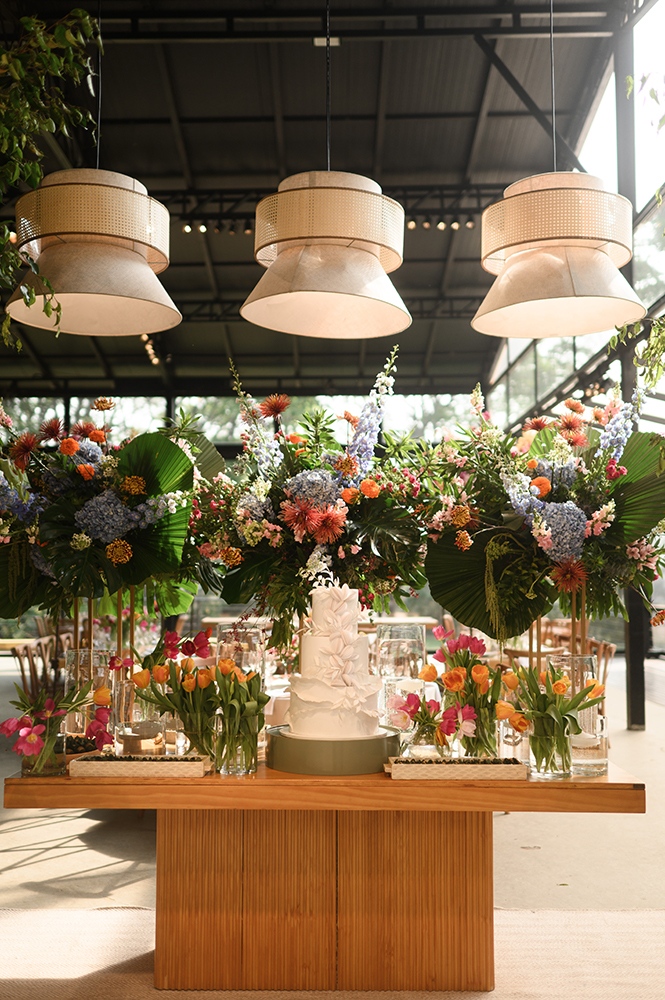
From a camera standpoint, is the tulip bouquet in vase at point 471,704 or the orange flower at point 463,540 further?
the orange flower at point 463,540

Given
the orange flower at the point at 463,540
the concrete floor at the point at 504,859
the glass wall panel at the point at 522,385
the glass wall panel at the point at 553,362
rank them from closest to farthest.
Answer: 1. the orange flower at the point at 463,540
2. the concrete floor at the point at 504,859
3. the glass wall panel at the point at 553,362
4. the glass wall panel at the point at 522,385

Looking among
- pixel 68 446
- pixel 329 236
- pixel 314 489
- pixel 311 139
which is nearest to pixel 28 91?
pixel 329 236

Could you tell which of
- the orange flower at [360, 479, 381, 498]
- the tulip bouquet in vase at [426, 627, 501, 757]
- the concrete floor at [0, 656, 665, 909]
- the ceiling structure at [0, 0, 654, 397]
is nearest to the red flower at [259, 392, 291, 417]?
the orange flower at [360, 479, 381, 498]

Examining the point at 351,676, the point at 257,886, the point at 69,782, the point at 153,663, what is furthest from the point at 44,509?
the point at 257,886

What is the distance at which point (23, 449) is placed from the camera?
226 cm

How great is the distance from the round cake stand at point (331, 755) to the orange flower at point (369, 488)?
0.60 metres

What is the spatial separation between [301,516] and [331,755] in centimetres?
59

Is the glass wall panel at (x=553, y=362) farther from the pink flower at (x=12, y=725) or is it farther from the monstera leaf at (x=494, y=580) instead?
the pink flower at (x=12, y=725)

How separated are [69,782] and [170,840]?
48 centimetres

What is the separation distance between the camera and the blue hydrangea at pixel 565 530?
2.11m

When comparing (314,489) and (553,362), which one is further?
(553,362)

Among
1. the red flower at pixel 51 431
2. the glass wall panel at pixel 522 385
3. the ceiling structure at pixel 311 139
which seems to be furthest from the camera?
the glass wall panel at pixel 522 385

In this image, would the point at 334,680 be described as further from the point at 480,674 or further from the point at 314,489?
the point at 314,489

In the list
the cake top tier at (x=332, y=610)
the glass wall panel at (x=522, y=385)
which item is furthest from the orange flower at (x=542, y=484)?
the glass wall panel at (x=522, y=385)
